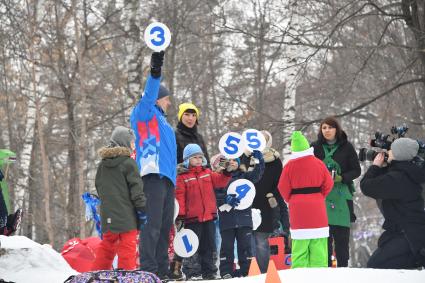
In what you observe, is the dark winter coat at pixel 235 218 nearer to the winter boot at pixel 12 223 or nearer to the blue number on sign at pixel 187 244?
the blue number on sign at pixel 187 244

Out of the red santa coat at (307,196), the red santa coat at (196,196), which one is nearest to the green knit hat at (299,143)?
the red santa coat at (307,196)

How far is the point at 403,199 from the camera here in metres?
7.17

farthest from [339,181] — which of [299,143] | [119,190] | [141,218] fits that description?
[119,190]

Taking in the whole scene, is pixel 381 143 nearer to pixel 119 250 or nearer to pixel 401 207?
pixel 401 207

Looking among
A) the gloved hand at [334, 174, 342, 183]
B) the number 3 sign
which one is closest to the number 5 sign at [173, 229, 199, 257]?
the gloved hand at [334, 174, 342, 183]

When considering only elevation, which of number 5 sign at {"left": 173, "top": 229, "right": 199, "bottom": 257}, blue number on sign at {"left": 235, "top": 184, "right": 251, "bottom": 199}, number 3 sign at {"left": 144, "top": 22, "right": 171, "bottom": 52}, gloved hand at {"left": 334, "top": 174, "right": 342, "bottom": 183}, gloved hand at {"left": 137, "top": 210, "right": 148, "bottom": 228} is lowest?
number 5 sign at {"left": 173, "top": 229, "right": 199, "bottom": 257}

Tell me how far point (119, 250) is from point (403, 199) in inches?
108

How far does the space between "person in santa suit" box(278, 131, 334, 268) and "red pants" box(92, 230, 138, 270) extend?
1.76 meters

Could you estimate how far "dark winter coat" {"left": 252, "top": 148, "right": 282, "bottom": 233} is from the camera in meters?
9.34

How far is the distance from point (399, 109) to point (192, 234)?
15070 mm

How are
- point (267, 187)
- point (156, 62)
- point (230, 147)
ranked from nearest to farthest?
1. point (156, 62)
2. point (230, 147)
3. point (267, 187)

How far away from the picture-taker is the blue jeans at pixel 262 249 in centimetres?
919

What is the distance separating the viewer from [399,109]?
21828 millimetres

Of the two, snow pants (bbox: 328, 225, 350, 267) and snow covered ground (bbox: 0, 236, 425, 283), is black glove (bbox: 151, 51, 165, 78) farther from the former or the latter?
snow pants (bbox: 328, 225, 350, 267)
